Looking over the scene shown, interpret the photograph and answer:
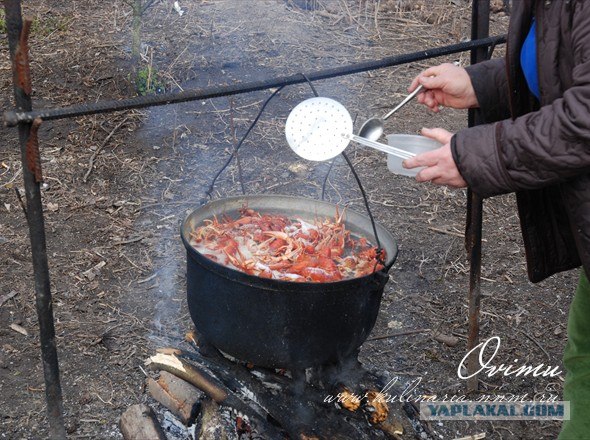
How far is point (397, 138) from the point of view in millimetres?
2715

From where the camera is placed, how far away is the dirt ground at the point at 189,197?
3.60m

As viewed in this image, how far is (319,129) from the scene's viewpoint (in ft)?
8.41

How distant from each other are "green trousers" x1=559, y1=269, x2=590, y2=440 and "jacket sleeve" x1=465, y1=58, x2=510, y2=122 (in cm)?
75

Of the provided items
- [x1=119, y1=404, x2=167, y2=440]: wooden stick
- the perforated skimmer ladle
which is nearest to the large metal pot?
[x1=119, y1=404, x2=167, y2=440]: wooden stick

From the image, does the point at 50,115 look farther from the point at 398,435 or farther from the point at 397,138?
the point at 398,435

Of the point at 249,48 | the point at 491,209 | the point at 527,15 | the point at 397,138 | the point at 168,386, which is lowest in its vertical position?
the point at 491,209

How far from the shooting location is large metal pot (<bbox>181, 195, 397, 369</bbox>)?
2568 millimetres

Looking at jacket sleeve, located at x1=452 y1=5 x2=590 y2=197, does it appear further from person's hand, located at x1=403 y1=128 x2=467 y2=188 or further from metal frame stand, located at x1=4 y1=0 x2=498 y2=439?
metal frame stand, located at x1=4 y1=0 x2=498 y2=439

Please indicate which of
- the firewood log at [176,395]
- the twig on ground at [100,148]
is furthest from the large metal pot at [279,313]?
the twig on ground at [100,148]

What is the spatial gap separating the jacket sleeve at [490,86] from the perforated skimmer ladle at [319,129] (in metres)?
0.62

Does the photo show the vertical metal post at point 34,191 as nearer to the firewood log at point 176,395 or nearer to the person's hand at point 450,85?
the firewood log at point 176,395

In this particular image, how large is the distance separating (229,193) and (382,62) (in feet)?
7.83

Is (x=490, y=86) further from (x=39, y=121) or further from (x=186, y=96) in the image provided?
(x=39, y=121)

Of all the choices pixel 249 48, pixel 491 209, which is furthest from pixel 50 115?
pixel 249 48
